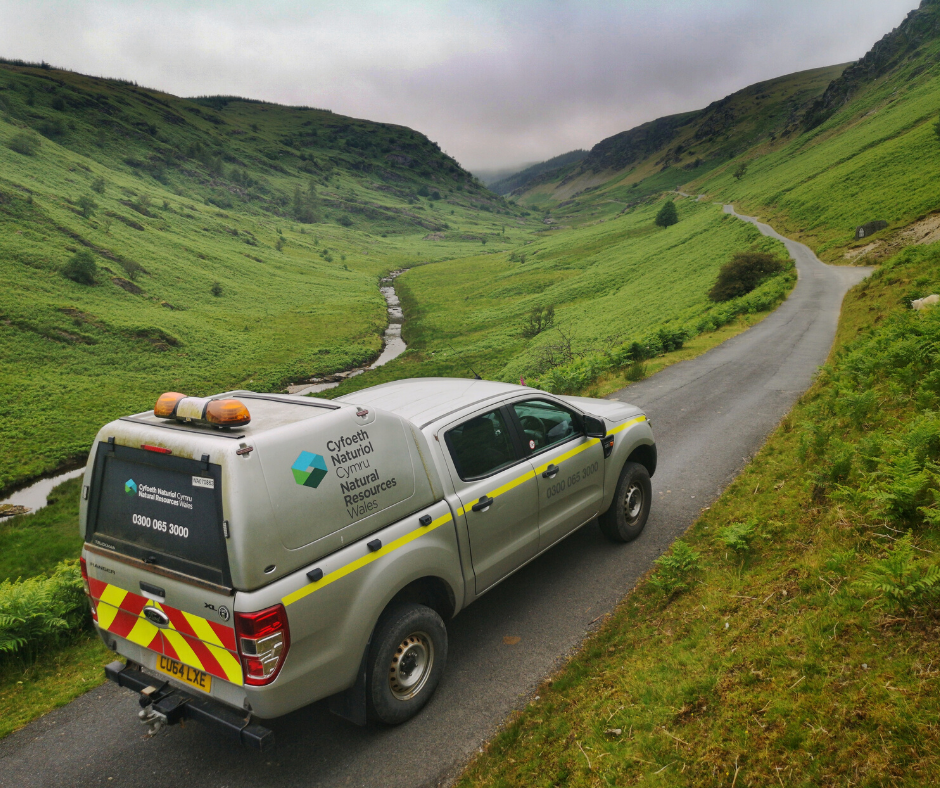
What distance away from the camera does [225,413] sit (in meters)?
3.67

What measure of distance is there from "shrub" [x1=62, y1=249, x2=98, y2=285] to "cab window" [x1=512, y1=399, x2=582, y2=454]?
1987 inches

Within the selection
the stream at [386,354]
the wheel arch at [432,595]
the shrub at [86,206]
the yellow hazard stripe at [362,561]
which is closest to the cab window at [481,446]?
the yellow hazard stripe at [362,561]

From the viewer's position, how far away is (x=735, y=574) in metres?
5.23

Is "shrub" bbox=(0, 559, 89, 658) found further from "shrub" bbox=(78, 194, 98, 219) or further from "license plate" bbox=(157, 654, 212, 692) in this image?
"shrub" bbox=(78, 194, 98, 219)

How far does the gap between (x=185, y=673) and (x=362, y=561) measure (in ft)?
4.73

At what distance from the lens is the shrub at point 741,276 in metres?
33.0

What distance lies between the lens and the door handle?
16.0 feet

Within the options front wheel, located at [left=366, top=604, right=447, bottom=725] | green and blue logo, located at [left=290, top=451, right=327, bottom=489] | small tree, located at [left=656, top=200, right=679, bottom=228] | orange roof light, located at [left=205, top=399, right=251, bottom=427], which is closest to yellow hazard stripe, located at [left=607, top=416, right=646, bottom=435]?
front wheel, located at [left=366, top=604, right=447, bottom=725]

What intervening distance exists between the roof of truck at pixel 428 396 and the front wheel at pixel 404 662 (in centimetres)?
162

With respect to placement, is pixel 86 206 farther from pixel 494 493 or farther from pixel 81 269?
pixel 494 493

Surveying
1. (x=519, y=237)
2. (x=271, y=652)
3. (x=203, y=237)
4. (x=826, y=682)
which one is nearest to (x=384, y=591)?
(x=271, y=652)

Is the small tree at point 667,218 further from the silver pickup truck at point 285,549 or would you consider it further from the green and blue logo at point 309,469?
the green and blue logo at point 309,469

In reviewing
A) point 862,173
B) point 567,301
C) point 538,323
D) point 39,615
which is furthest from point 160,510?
point 862,173

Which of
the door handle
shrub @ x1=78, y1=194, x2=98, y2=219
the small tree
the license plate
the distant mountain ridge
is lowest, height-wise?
the license plate
